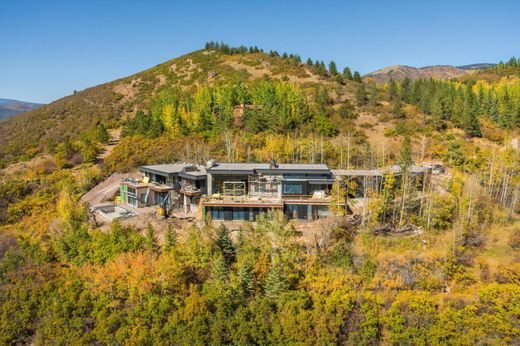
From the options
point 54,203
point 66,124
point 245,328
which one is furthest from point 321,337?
point 66,124

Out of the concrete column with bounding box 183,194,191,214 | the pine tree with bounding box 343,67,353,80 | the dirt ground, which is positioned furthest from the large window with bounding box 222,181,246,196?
the pine tree with bounding box 343,67,353,80

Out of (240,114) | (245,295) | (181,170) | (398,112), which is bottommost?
(245,295)

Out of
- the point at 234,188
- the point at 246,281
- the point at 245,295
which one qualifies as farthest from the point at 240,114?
the point at 245,295

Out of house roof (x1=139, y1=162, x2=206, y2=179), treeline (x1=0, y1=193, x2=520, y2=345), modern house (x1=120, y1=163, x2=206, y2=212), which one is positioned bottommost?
treeline (x1=0, y1=193, x2=520, y2=345)

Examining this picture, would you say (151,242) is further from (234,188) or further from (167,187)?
(167,187)

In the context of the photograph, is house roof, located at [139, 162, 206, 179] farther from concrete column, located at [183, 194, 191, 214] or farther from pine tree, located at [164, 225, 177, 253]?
pine tree, located at [164, 225, 177, 253]

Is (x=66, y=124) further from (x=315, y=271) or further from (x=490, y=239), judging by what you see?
(x=490, y=239)

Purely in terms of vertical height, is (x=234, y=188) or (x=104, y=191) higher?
(x=234, y=188)
